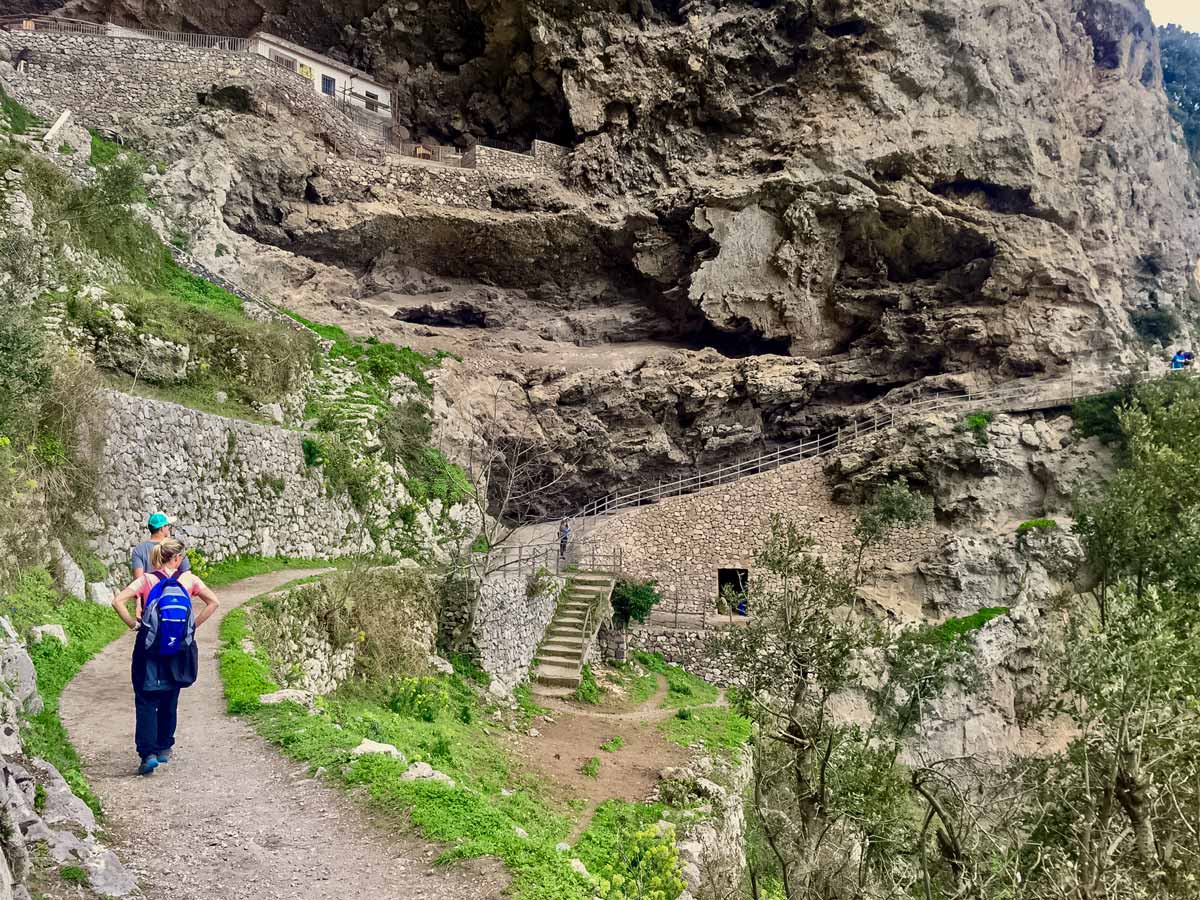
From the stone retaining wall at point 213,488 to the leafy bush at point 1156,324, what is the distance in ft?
101

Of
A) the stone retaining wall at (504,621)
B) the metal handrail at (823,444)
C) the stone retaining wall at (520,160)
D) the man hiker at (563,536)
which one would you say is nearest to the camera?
the stone retaining wall at (504,621)

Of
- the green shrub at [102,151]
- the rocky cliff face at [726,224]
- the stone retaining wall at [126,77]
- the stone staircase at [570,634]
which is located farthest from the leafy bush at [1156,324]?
the green shrub at [102,151]

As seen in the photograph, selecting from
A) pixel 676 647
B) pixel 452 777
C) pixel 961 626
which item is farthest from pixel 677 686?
pixel 452 777

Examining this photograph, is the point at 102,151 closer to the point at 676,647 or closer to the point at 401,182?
the point at 401,182

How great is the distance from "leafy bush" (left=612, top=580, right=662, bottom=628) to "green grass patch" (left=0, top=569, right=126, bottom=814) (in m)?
13.0

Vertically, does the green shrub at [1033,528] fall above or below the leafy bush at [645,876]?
above

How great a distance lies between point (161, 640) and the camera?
17.7 ft

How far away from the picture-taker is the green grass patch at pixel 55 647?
5348 mm

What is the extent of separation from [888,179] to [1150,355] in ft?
37.5

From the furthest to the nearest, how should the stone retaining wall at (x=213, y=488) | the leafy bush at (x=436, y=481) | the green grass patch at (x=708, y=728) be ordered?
the leafy bush at (x=436, y=481) < the green grass patch at (x=708, y=728) < the stone retaining wall at (x=213, y=488)

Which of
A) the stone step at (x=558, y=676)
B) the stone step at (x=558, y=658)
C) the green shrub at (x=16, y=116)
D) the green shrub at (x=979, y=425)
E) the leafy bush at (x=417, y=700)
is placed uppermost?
the green shrub at (x=16, y=116)

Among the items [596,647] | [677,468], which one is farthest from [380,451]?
[677,468]

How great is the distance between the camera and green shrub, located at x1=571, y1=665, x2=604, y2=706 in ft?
51.1

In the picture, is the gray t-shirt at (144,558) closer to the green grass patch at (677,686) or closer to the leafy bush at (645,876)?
the leafy bush at (645,876)
